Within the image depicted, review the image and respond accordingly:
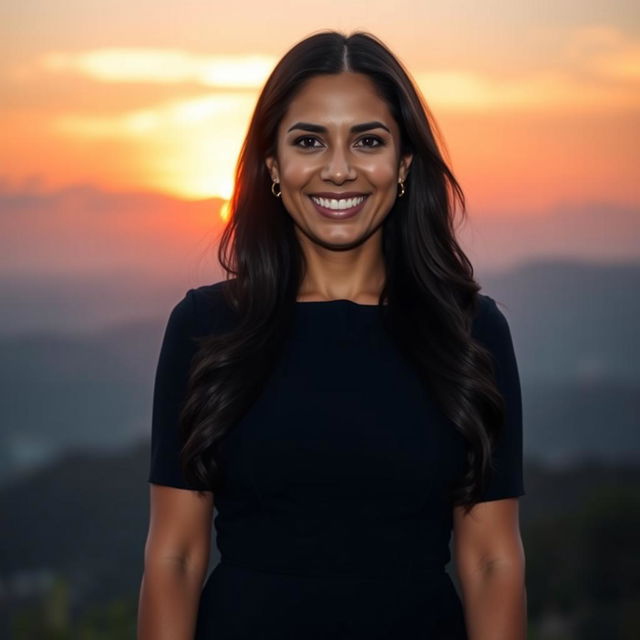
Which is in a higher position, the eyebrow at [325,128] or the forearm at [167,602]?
the eyebrow at [325,128]

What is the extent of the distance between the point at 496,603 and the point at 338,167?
78 cm

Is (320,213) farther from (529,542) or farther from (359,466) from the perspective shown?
(529,542)

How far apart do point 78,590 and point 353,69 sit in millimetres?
5018

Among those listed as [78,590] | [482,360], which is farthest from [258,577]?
[78,590]

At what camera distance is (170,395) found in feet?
7.18

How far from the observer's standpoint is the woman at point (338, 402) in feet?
6.88

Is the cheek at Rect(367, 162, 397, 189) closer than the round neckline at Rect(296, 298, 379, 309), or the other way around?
the cheek at Rect(367, 162, 397, 189)

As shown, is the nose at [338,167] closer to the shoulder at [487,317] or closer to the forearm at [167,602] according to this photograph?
the shoulder at [487,317]

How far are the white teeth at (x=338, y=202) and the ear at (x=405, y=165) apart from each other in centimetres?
12

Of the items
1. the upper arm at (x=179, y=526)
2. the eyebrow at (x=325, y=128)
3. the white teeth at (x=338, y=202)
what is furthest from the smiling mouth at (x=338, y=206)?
the upper arm at (x=179, y=526)

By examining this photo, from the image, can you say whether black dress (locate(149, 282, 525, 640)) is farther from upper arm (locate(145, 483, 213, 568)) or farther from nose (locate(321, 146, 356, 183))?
nose (locate(321, 146, 356, 183))

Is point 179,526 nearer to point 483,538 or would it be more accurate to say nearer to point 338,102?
point 483,538

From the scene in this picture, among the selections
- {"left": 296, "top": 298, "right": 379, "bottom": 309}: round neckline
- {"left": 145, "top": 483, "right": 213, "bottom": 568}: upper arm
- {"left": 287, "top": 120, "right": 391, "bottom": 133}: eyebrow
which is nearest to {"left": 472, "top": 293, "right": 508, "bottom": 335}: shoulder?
{"left": 296, "top": 298, "right": 379, "bottom": 309}: round neckline

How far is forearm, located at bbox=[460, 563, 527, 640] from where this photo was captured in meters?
2.15
